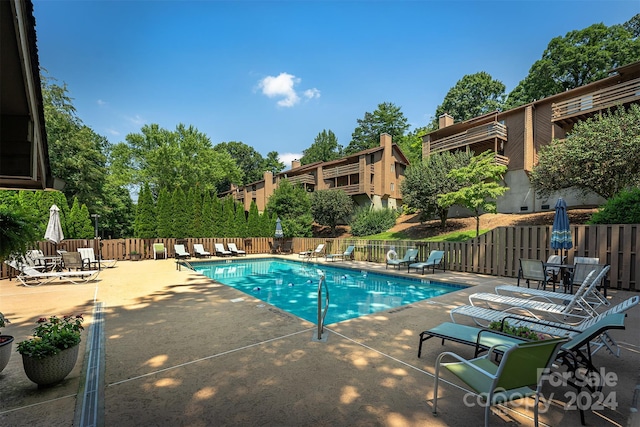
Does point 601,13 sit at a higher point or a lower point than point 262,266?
higher

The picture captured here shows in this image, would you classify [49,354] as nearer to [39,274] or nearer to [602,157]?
[39,274]

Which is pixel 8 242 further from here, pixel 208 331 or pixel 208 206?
pixel 208 206

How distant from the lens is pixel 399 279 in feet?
36.1

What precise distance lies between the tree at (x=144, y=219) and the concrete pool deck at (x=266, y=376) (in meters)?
13.5

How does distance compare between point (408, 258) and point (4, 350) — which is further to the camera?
point (408, 258)

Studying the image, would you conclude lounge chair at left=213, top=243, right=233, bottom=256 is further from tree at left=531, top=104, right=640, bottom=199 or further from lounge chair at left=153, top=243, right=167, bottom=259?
tree at left=531, top=104, right=640, bottom=199

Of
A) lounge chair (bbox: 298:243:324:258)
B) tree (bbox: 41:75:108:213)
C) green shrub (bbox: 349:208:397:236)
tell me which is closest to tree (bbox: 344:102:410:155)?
green shrub (bbox: 349:208:397:236)

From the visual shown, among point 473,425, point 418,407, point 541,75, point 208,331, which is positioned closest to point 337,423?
point 418,407

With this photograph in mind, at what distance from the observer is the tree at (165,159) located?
30.4 meters

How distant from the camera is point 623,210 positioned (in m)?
9.09

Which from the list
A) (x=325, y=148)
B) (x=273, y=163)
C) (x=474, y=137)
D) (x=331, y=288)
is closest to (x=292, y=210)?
(x=331, y=288)

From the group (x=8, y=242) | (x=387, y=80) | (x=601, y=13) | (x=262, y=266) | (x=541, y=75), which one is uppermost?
(x=601, y=13)

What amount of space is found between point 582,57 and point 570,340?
36306 millimetres

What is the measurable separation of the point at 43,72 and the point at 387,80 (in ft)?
78.3
